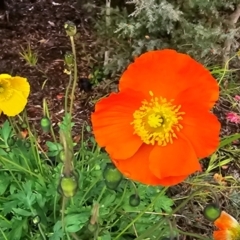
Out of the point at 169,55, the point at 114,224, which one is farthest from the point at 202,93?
the point at 114,224

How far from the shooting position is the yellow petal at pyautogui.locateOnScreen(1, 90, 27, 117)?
53.9 inches

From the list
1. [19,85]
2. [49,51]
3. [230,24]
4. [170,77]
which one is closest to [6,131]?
[19,85]

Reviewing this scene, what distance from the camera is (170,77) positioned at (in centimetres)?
113

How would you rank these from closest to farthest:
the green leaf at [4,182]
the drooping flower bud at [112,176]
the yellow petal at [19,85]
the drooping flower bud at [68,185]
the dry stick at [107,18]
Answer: the drooping flower bud at [68,185], the drooping flower bud at [112,176], the yellow petal at [19,85], the green leaf at [4,182], the dry stick at [107,18]

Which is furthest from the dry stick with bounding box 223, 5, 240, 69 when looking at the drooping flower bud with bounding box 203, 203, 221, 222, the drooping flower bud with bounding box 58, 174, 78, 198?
the drooping flower bud with bounding box 58, 174, 78, 198

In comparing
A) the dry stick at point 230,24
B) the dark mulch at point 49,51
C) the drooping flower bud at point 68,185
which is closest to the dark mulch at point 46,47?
the dark mulch at point 49,51

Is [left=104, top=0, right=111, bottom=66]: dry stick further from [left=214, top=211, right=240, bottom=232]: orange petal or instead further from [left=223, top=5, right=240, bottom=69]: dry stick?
[left=214, top=211, right=240, bottom=232]: orange petal

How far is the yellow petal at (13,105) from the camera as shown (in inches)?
53.9

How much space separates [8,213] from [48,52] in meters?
1.09

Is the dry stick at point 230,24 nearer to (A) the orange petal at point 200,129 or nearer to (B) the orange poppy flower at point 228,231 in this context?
(B) the orange poppy flower at point 228,231

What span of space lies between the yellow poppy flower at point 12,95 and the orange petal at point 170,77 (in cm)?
35

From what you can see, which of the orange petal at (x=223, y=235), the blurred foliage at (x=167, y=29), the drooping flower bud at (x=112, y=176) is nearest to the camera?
the drooping flower bud at (x=112, y=176)

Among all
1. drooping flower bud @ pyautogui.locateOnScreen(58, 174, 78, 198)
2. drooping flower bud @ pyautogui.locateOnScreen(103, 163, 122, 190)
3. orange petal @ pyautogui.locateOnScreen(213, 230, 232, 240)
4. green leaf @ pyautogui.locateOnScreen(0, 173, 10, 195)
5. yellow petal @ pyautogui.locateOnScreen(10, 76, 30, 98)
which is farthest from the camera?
green leaf @ pyautogui.locateOnScreen(0, 173, 10, 195)

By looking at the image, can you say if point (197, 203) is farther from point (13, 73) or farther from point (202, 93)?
point (202, 93)
